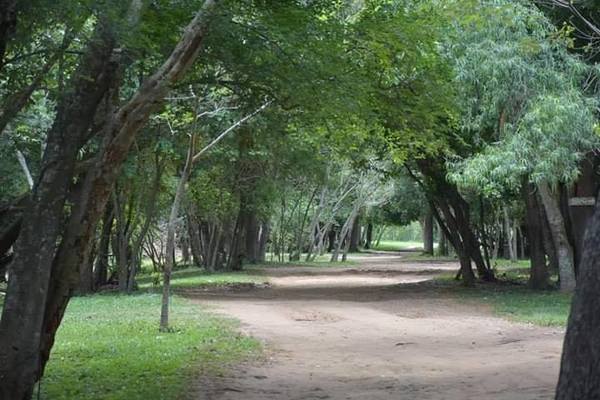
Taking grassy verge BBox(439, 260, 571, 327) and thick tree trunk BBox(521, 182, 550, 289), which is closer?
grassy verge BBox(439, 260, 571, 327)

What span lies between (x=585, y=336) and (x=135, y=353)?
33.1 feet

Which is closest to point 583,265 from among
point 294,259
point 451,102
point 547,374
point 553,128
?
point 547,374

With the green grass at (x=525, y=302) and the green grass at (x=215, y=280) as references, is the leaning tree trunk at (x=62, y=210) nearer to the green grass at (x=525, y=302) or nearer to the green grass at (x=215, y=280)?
the green grass at (x=525, y=302)

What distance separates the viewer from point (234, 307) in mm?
20875

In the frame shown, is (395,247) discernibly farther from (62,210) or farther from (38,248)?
(38,248)

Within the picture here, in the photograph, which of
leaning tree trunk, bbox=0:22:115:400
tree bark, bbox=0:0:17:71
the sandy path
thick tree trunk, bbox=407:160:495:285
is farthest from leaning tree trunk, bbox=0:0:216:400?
thick tree trunk, bbox=407:160:495:285

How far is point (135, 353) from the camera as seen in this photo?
1220cm

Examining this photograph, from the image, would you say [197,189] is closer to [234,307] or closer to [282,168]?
[282,168]

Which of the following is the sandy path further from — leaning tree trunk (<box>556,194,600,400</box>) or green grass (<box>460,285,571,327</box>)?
leaning tree trunk (<box>556,194,600,400</box>)

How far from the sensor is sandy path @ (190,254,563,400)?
9516mm

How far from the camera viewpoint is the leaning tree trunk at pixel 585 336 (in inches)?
119

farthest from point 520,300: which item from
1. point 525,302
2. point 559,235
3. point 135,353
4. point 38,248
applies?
point 38,248

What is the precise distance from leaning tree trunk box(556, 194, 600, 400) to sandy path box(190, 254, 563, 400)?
6.00 metres

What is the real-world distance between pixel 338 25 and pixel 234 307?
11338mm
